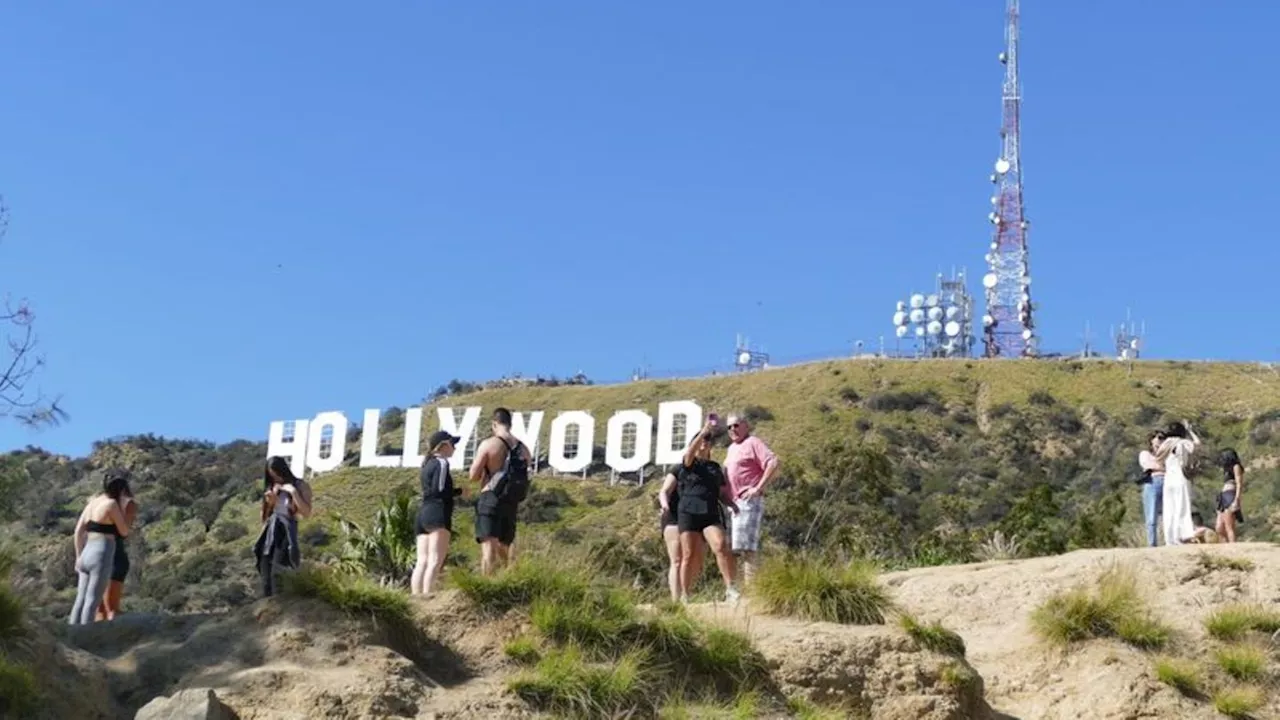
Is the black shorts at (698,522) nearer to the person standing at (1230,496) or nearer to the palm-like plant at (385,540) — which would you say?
the person standing at (1230,496)

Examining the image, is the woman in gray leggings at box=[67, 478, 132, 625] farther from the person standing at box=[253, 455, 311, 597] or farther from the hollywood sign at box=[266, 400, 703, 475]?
the hollywood sign at box=[266, 400, 703, 475]

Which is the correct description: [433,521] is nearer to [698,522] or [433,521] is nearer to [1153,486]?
[698,522]

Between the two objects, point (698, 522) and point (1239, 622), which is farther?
point (1239, 622)

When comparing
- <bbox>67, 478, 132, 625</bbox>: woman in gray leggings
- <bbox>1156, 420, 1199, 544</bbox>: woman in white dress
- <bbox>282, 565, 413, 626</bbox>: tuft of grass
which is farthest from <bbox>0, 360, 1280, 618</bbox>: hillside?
<bbox>282, 565, 413, 626</bbox>: tuft of grass

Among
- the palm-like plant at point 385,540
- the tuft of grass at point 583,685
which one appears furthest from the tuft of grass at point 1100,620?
the palm-like plant at point 385,540

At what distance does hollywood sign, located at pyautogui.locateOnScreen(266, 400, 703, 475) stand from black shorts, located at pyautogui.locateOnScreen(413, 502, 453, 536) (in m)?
42.4

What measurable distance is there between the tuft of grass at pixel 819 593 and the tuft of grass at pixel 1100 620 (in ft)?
5.68

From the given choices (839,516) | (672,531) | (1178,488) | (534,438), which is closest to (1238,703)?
(672,531)

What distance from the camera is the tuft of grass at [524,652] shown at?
387 inches

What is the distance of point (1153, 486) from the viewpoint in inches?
688

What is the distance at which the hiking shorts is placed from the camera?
13.2 meters

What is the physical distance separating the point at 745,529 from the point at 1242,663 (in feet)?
12.4

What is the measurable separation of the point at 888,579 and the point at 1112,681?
3.21 metres

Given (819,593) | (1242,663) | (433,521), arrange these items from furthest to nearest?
1. (1242,663)
2. (433,521)
3. (819,593)
